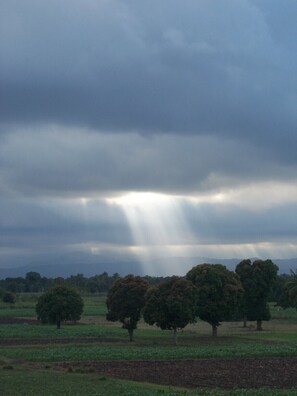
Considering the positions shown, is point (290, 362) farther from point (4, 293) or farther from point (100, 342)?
point (4, 293)

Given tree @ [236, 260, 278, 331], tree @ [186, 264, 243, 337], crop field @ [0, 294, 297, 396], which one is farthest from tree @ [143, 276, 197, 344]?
tree @ [236, 260, 278, 331]

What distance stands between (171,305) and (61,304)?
93.7 feet

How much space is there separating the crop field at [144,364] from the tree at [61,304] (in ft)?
33.0

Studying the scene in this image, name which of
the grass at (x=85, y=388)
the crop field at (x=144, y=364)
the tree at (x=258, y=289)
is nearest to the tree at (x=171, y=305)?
the crop field at (x=144, y=364)

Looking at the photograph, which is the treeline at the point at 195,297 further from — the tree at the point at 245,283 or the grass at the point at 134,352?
the grass at the point at 134,352

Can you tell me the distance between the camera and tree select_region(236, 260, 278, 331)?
95.7 m

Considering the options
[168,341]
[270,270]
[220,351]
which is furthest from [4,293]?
[220,351]

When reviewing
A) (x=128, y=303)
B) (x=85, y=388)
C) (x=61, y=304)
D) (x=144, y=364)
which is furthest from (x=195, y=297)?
(x=85, y=388)

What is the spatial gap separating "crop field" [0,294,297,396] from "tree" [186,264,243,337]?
8.78ft

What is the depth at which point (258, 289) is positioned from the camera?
315ft

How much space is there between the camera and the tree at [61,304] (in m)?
97.9

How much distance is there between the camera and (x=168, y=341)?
7731cm

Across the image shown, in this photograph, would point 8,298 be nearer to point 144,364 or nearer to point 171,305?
point 171,305

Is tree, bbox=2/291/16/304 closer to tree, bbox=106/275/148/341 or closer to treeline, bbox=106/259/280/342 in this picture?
treeline, bbox=106/259/280/342
